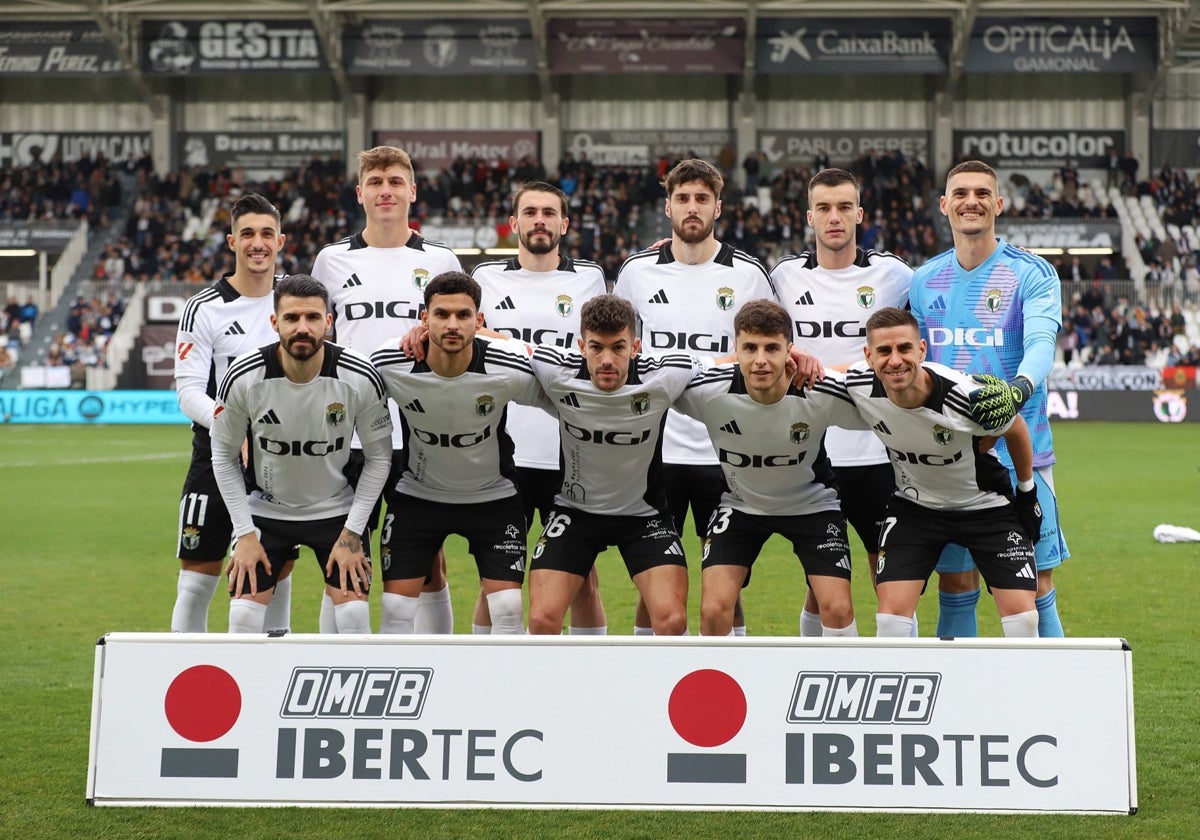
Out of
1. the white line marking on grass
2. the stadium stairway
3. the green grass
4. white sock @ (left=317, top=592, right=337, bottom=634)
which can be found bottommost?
the green grass

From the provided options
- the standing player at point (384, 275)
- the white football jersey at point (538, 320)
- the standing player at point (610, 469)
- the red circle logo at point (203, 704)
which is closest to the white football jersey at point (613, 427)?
the standing player at point (610, 469)

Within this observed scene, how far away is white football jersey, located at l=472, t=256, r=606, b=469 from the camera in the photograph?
5.66 m

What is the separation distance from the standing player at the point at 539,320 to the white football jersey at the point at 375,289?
0.29 m

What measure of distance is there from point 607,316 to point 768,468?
93 cm


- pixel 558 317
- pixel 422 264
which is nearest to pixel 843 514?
pixel 558 317

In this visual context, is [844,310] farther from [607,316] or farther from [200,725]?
[200,725]

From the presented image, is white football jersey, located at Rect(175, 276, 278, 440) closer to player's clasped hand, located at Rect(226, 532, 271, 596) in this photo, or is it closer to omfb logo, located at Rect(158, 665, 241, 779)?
player's clasped hand, located at Rect(226, 532, 271, 596)

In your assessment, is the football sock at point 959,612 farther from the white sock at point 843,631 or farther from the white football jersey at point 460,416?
the white football jersey at point 460,416

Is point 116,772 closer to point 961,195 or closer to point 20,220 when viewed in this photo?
point 961,195

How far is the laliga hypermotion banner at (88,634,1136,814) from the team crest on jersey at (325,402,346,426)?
127cm

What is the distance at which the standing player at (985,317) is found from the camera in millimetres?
5172

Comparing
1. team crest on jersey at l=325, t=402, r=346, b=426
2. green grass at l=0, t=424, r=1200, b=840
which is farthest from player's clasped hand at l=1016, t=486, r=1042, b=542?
team crest on jersey at l=325, t=402, r=346, b=426

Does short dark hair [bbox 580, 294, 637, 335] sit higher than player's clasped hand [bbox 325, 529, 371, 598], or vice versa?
short dark hair [bbox 580, 294, 637, 335]

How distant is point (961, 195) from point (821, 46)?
27037 mm
